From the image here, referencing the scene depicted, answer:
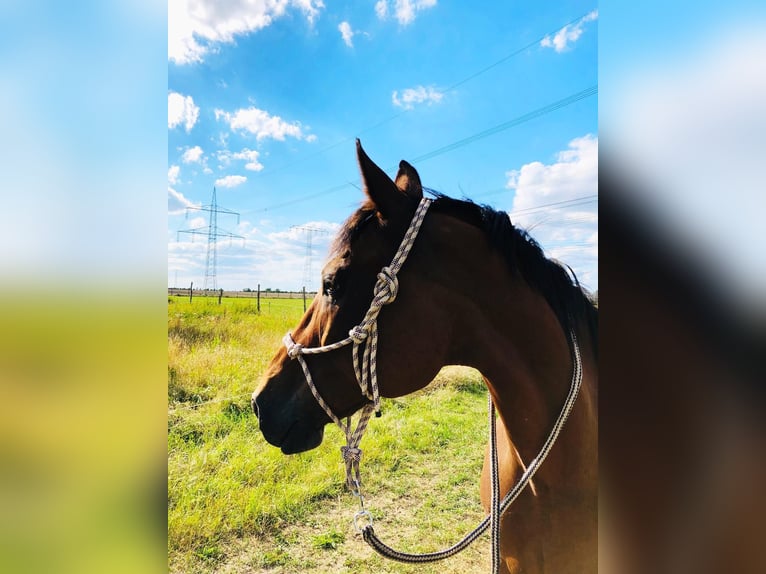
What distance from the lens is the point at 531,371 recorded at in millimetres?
1510

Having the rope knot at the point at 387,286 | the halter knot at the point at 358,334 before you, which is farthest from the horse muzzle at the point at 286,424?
the rope knot at the point at 387,286

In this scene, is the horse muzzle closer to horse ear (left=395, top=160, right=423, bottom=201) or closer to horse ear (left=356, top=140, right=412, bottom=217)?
horse ear (left=356, top=140, right=412, bottom=217)

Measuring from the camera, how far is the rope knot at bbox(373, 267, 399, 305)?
1507mm

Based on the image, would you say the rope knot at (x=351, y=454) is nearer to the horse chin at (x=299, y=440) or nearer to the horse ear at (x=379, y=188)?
the horse chin at (x=299, y=440)

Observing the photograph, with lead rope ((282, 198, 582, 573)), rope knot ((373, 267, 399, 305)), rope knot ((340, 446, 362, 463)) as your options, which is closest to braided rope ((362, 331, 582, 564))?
lead rope ((282, 198, 582, 573))

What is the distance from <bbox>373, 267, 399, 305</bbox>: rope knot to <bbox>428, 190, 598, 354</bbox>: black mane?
35 centimetres

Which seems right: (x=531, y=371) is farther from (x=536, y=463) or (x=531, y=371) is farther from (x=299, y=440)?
(x=299, y=440)

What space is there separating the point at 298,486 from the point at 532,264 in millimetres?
3831

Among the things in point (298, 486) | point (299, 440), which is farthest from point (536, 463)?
point (298, 486)
